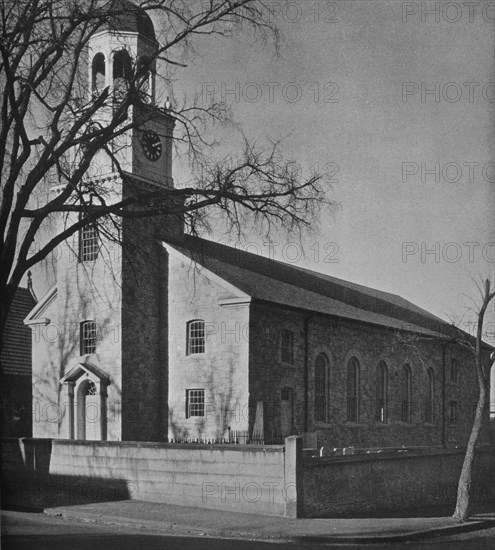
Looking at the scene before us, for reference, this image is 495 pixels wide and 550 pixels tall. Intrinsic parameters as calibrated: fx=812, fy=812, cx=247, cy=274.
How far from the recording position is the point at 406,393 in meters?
39.6

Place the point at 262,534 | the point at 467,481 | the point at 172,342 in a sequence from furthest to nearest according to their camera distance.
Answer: the point at 172,342 → the point at 467,481 → the point at 262,534

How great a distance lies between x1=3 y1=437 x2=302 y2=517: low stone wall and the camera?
62.6 ft

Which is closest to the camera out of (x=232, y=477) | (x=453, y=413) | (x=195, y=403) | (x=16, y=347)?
(x=232, y=477)

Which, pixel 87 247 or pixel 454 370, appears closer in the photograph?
pixel 87 247

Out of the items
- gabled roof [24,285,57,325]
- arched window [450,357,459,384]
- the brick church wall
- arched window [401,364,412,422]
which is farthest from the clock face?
arched window [450,357,459,384]

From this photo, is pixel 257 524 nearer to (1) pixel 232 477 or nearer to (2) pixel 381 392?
(1) pixel 232 477

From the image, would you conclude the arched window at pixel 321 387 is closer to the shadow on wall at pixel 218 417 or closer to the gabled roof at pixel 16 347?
the shadow on wall at pixel 218 417

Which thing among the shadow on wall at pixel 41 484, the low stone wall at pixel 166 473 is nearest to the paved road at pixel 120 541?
the low stone wall at pixel 166 473

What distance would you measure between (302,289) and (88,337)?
981 centimetres

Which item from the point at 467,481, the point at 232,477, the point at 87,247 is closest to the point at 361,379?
the point at 87,247

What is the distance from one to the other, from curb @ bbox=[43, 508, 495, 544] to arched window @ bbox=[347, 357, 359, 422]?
16.0m

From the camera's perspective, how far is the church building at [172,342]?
2928 cm

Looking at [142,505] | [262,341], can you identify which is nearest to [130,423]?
[262,341]

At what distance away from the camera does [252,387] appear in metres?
28.8
